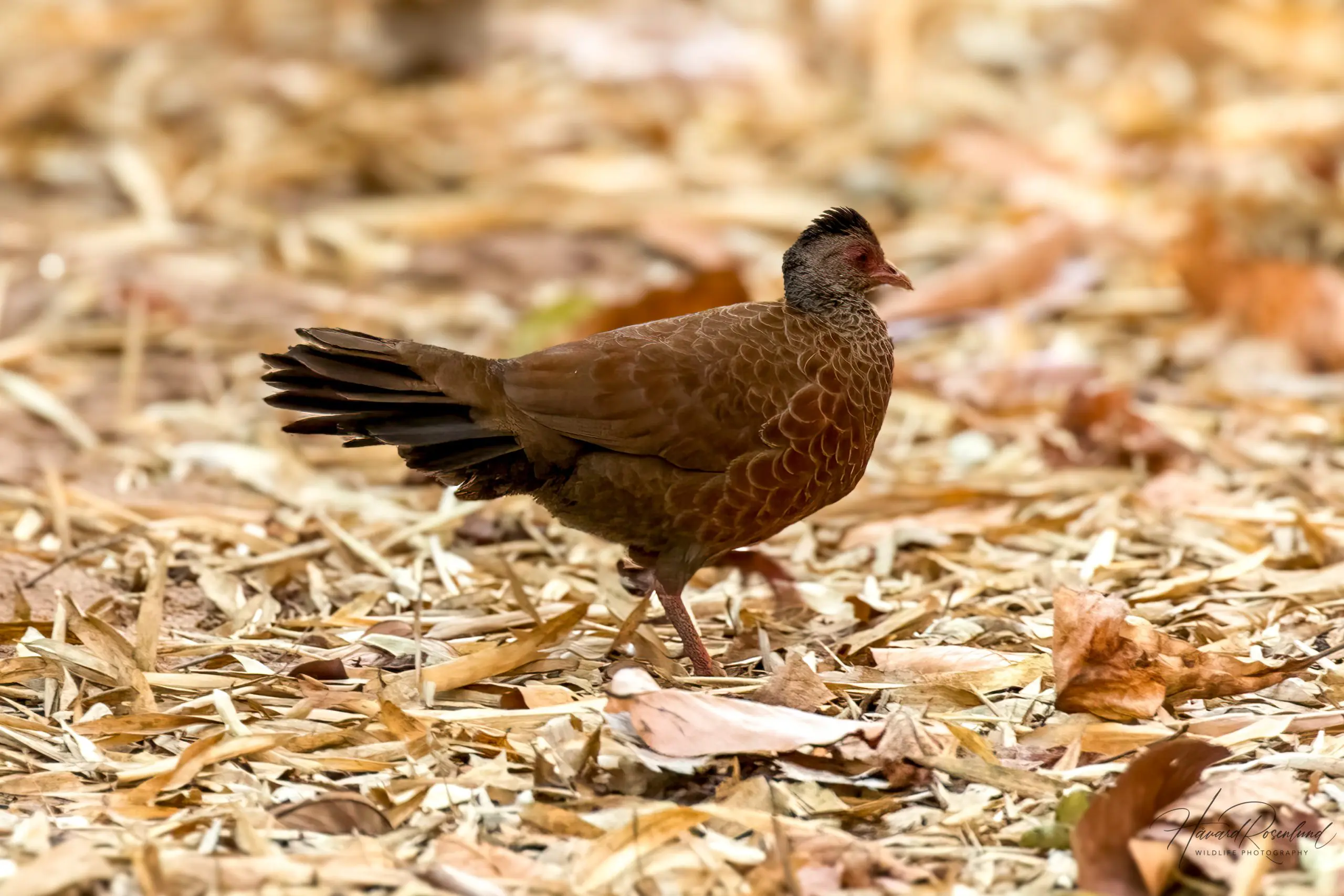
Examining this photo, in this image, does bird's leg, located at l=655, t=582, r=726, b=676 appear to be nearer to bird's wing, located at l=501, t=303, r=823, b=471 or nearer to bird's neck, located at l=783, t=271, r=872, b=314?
bird's wing, located at l=501, t=303, r=823, b=471

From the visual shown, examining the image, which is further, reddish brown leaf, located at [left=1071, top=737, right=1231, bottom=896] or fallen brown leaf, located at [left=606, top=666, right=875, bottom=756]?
fallen brown leaf, located at [left=606, top=666, right=875, bottom=756]

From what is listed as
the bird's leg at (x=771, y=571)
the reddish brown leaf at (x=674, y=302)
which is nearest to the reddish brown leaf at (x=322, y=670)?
the bird's leg at (x=771, y=571)

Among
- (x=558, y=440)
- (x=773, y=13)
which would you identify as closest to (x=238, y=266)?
(x=558, y=440)

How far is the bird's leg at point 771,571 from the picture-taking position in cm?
428

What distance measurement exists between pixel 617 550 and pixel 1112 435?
68.8 inches

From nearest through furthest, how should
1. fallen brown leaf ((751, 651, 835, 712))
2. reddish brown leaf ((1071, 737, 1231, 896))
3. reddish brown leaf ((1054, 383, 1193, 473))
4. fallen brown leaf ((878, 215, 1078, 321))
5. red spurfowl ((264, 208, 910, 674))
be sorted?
reddish brown leaf ((1071, 737, 1231, 896))
fallen brown leaf ((751, 651, 835, 712))
red spurfowl ((264, 208, 910, 674))
reddish brown leaf ((1054, 383, 1193, 473))
fallen brown leaf ((878, 215, 1078, 321))

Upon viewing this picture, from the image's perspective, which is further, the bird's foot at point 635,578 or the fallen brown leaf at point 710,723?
the bird's foot at point 635,578

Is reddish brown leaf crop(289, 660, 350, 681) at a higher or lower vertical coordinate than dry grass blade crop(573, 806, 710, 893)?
higher

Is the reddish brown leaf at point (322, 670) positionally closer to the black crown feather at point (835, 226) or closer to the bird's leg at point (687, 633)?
the bird's leg at point (687, 633)

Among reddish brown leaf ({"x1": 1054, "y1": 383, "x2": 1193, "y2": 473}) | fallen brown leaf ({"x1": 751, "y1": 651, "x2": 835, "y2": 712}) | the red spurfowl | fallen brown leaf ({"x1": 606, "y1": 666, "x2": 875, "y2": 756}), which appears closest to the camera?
fallen brown leaf ({"x1": 606, "y1": 666, "x2": 875, "y2": 756})

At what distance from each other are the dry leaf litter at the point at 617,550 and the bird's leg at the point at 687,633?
0.23ft

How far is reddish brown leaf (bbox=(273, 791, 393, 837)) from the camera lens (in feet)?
9.59

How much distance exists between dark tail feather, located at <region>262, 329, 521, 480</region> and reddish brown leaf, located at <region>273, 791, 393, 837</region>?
3.23 ft

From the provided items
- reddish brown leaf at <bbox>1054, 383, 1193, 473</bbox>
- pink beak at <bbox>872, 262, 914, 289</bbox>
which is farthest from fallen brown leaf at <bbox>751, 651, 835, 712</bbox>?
reddish brown leaf at <bbox>1054, 383, 1193, 473</bbox>
